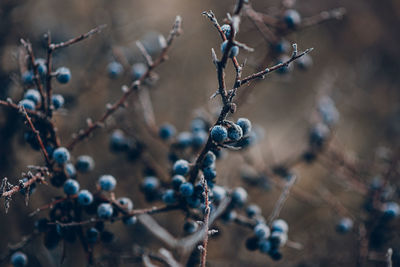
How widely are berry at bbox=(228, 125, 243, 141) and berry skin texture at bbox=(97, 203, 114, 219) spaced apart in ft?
2.81

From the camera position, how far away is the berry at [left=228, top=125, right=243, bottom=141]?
1700mm

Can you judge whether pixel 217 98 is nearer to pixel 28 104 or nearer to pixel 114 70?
pixel 114 70

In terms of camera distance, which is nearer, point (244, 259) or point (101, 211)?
point (101, 211)

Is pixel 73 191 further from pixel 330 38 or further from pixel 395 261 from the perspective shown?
pixel 330 38

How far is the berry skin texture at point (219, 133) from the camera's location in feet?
5.44

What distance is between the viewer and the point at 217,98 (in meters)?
3.43

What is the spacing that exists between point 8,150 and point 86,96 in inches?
42.4

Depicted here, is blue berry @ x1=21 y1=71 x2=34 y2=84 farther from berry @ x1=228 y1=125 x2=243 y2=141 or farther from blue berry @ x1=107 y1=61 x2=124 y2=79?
berry @ x1=228 y1=125 x2=243 y2=141

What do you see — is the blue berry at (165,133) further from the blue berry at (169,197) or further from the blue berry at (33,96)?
the blue berry at (33,96)

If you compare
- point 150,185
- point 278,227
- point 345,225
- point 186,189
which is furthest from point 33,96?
point 345,225

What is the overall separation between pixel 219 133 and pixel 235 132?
0.09 meters

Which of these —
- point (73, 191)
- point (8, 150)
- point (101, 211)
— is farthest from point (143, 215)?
point (8, 150)

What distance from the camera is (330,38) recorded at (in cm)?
461

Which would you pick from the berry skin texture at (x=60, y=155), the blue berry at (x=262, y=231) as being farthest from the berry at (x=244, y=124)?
the berry skin texture at (x=60, y=155)
